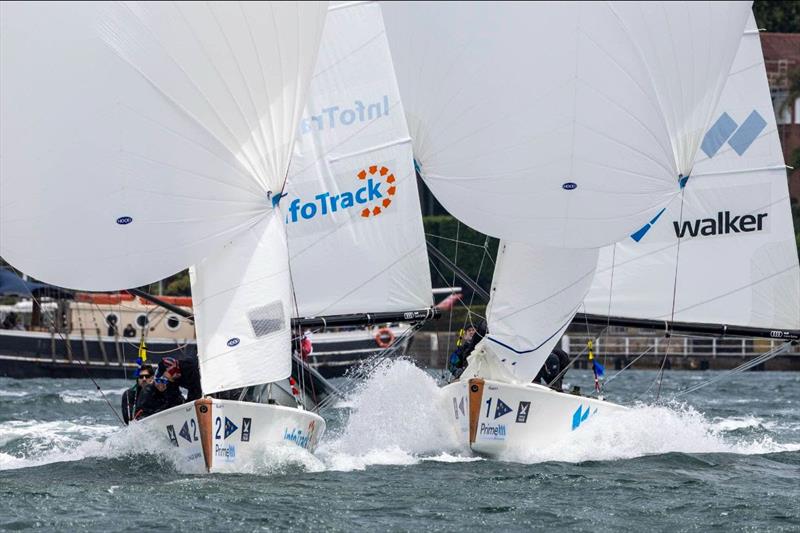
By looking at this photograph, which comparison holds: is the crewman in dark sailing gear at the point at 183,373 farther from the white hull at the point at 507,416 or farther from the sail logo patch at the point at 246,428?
the white hull at the point at 507,416

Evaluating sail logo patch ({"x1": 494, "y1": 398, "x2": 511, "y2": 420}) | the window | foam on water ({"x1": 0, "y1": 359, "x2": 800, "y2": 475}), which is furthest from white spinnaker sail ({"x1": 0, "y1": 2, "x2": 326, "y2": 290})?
the window

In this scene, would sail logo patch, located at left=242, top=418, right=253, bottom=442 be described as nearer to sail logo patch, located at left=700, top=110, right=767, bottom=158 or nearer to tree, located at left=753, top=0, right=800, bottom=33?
sail logo patch, located at left=700, top=110, right=767, bottom=158

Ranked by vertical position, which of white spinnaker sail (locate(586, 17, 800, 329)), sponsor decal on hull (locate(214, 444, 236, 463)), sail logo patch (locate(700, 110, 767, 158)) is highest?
sail logo patch (locate(700, 110, 767, 158))

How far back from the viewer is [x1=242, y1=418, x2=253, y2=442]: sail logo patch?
53.4ft

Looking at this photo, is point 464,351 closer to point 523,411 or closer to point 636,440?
point 523,411

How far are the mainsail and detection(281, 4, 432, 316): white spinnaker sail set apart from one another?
2525mm

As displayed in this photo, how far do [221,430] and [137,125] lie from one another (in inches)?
116

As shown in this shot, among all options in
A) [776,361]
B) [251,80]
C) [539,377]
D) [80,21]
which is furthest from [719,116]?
[776,361]

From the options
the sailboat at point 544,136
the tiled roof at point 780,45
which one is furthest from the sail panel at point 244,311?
the tiled roof at point 780,45

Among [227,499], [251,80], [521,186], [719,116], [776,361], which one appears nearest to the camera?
[227,499]

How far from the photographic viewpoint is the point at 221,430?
52.9 ft

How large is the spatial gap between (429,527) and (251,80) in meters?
4.64

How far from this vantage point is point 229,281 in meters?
16.6

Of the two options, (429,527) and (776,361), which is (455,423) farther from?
(776,361)
